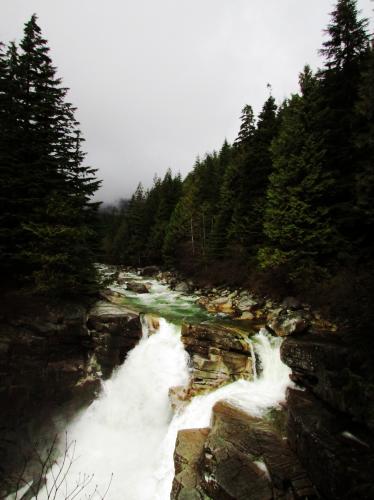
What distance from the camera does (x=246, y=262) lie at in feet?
71.9

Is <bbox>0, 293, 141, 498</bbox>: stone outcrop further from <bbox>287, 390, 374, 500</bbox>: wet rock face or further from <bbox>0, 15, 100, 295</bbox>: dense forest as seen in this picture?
<bbox>287, 390, 374, 500</bbox>: wet rock face

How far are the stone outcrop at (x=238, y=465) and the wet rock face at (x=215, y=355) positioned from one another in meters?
2.69

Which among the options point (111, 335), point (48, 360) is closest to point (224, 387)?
point (111, 335)

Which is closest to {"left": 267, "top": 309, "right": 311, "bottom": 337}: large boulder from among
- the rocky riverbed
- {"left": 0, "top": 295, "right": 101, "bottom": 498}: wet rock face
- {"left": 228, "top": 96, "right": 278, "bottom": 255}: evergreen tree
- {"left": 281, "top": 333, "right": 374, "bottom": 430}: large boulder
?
the rocky riverbed

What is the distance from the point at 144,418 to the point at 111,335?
4.11 m

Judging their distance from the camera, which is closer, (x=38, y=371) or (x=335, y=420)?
(x=335, y=420)

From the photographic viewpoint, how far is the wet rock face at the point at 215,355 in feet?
38.1

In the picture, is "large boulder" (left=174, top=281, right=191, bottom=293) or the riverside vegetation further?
"large boulder" (left=174, top=281, right=191, bottom=293)

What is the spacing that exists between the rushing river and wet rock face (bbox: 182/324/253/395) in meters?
0.42

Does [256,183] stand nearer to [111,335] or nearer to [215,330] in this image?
[215,330]

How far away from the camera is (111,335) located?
551 inches

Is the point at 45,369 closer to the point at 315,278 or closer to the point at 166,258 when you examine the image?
the point at 315,278

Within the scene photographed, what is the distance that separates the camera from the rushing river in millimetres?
9555

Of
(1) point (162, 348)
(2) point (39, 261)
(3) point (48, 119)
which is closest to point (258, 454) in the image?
(1) point (162, 348)
